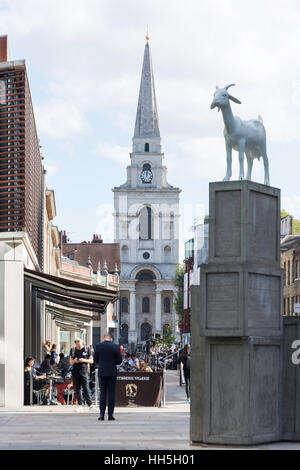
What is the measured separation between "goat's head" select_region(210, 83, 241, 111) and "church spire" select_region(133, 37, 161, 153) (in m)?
153

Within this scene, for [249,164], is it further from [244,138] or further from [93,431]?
[93,431]

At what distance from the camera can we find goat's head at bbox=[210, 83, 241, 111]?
14.5 meters

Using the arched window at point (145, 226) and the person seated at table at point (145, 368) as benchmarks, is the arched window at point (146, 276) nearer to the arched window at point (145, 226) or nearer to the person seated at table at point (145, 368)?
the arched window at point (145, 226)

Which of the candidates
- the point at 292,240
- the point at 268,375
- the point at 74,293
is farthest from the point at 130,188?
the point at 268,375

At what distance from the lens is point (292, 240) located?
250 feet

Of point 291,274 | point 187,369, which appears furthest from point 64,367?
point 291,274

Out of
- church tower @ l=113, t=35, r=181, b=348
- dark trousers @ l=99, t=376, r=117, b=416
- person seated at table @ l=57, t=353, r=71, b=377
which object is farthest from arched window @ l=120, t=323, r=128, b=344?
dark trousers @ l=99, t=376, r=117, b=416

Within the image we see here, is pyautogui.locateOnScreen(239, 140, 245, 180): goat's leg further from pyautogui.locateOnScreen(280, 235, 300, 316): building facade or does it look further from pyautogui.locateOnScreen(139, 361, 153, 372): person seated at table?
pyautogui.locateOnScreen(280, 235, 300, 316): building facade

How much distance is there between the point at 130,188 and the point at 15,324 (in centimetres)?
14335

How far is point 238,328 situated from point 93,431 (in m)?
3.56

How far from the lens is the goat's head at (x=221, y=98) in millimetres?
14469

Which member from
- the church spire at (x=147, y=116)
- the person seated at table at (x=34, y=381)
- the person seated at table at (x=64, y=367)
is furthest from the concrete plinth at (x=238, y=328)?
the church spire at (x=147, y=116)

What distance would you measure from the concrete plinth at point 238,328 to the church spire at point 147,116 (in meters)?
155
